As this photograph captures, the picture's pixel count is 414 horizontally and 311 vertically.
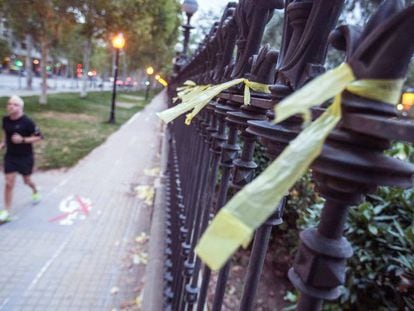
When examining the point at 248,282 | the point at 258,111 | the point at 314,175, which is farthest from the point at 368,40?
the point at 248,282

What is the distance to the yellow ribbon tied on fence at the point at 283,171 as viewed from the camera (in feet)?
1.43

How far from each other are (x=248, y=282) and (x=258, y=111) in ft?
1.67

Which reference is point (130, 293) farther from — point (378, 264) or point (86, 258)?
point (378, 264)

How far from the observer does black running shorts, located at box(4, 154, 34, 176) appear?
6000 mm

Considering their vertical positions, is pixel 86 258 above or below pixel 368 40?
below

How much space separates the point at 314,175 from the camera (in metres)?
0.62

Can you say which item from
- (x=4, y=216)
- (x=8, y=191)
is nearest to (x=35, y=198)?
(x=8, y=191)

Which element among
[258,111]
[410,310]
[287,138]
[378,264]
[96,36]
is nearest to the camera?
[287,138]

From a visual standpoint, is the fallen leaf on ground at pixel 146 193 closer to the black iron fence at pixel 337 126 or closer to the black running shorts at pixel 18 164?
the black running shorts at pixel 18 164

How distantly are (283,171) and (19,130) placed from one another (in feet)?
21.1

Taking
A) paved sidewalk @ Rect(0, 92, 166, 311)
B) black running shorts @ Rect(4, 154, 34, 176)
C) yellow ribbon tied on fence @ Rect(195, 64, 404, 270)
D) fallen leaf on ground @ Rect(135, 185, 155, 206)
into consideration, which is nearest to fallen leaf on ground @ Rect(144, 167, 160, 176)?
paved sidewalk @ Rect(0, 92, 166, 311)

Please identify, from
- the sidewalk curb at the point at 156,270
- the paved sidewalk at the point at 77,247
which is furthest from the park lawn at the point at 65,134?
the sidewalk curb at the point at 156,270

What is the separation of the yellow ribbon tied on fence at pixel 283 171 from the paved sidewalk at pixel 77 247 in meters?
3.81

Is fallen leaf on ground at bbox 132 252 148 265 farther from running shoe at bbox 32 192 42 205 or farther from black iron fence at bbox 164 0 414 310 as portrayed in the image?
black iron fence at bbox 164 0 414 310
